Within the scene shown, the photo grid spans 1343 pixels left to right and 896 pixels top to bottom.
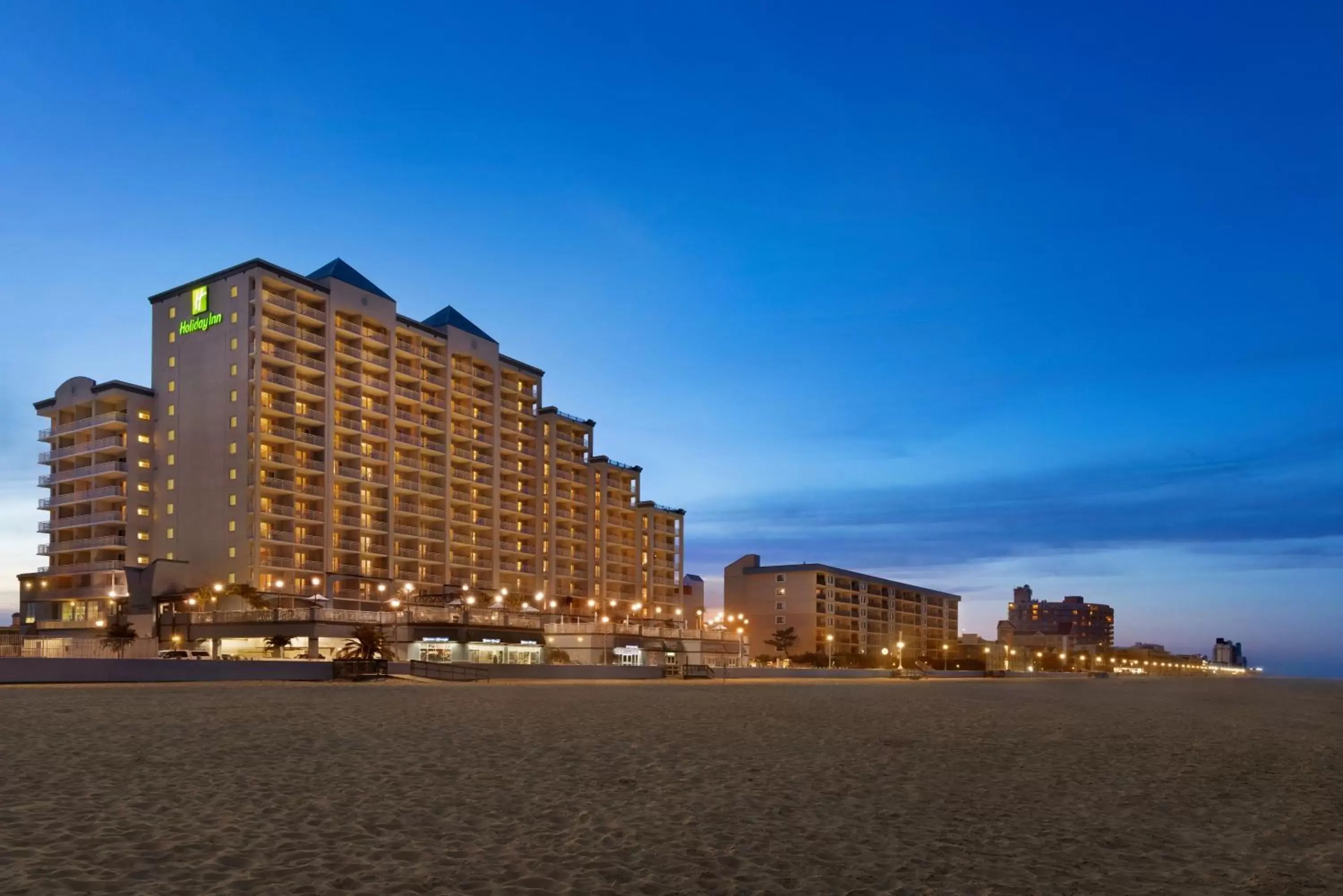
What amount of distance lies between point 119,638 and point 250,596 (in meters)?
17.6

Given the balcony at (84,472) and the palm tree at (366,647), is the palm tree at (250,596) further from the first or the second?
the palm tree at (366,647)

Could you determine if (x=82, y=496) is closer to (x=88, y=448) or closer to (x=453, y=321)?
(x=88, y=448)

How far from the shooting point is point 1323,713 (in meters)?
57.2

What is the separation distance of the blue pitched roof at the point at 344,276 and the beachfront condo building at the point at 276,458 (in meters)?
0.31

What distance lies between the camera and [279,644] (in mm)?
88562

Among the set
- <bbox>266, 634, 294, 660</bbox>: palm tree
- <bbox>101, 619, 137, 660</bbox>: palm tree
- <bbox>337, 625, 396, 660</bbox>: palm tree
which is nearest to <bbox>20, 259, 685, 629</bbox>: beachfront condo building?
<bbox>266, 634, 294, 660</bbox>: palm tree

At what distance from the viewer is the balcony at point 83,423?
11100 centimetres

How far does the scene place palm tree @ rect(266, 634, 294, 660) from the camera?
8738cm

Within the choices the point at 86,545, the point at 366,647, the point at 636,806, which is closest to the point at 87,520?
the point at 86,545

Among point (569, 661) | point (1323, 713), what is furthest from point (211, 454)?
point (1323, 713)

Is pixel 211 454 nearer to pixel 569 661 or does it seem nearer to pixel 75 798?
pixel 569 661

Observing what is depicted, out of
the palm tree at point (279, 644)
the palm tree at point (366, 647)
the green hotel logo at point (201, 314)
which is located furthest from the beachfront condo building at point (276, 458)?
the palm tree at point (366, 647)

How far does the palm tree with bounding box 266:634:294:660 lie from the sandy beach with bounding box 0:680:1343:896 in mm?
54278

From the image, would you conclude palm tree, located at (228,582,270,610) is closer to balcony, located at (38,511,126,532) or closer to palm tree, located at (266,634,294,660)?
palm tree, located at (266,634,294,660)
